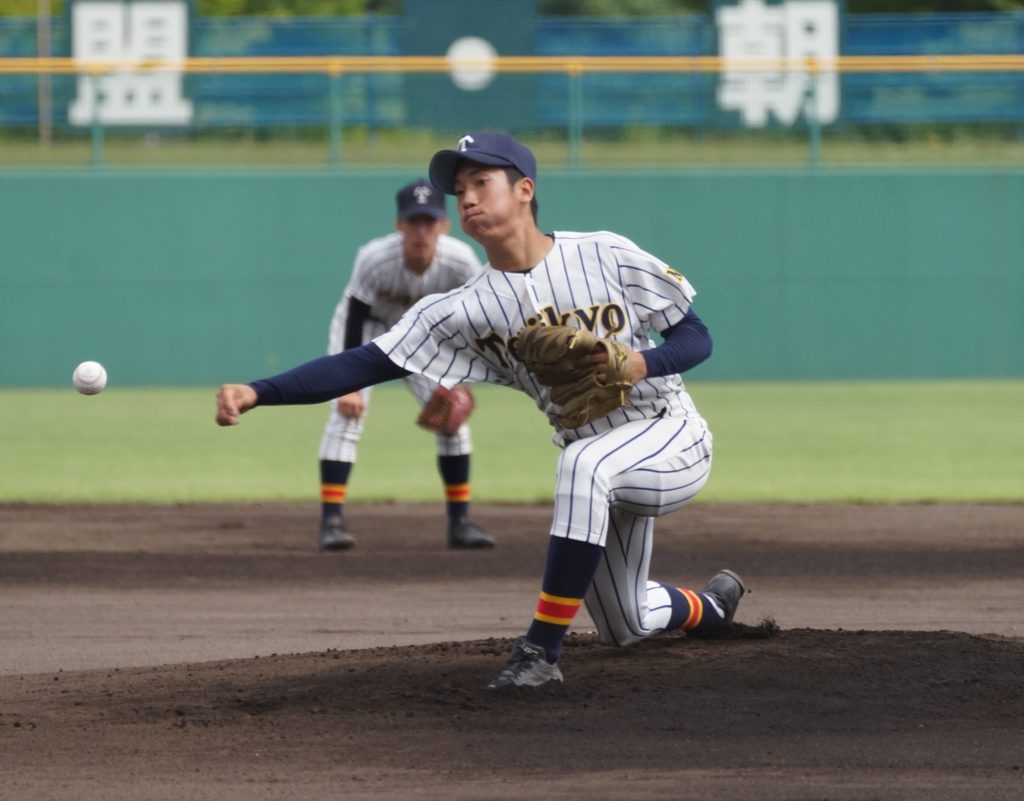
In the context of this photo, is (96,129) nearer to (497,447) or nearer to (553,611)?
(497,447)

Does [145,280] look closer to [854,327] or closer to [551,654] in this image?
[854,327]

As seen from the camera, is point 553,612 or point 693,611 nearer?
point 553,612

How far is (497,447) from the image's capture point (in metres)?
12.4

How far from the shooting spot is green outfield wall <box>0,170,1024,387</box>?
56.0 ft

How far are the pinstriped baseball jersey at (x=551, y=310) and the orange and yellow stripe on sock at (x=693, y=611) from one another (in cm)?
74

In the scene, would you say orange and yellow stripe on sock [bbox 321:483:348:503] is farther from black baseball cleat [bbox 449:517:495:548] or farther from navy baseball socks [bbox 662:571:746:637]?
navy baseball socks [bbox 662:571:746:637]

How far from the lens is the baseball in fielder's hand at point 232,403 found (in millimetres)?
4070

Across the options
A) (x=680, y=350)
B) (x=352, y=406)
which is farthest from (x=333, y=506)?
(x=680, y=350)

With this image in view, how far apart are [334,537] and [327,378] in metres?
3.64

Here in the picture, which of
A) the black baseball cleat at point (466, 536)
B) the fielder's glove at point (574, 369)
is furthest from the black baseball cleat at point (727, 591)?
the black baseball cleat at point (466, 536)

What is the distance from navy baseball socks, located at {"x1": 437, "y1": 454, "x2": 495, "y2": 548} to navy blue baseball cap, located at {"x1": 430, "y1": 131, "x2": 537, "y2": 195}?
12.3 feet

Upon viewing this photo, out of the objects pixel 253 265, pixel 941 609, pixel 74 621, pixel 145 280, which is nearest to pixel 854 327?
pixel 253 265

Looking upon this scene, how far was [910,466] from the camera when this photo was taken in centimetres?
1105

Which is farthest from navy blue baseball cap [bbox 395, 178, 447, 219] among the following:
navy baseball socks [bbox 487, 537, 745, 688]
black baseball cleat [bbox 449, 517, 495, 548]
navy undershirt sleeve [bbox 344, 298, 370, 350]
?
navy baseball socks [bbox 487, 537, 745, 688]
